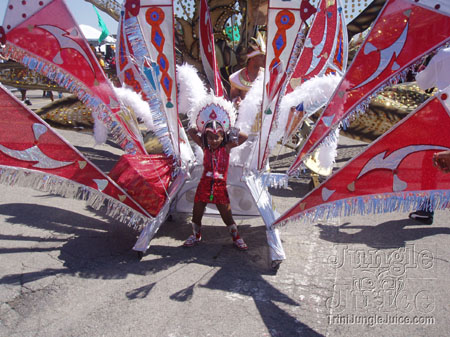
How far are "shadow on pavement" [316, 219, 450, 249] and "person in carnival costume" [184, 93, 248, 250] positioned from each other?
38.8 inches

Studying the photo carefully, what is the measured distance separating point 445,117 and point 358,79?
2.72ft

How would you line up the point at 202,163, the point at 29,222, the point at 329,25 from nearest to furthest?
the point at 202,163 < the point at 29,222 < the point at 329,25

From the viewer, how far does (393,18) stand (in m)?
2.69

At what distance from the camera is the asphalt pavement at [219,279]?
7.69 feet

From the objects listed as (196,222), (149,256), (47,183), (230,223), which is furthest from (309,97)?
(47,183)

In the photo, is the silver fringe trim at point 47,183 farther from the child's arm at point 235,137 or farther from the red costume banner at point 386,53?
the red costume banner at point 386,53

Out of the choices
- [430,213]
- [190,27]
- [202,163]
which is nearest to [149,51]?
[202,163]

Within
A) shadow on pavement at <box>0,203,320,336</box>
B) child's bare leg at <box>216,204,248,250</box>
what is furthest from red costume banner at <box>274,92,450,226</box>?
child's bare leg at <box>216,204,248,250</box>

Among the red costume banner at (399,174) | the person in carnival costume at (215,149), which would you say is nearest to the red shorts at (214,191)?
the person in carnival costume at (215,149)

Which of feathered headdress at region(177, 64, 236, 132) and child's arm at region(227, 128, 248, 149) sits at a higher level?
→ feathered headdress at region(177, 64, 236, 132)

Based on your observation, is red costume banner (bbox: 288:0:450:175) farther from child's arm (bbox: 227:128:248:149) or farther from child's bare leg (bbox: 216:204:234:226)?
child's bare leg (bbox: 216:204:234:226)

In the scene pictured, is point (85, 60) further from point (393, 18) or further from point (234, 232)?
point (393, 18)

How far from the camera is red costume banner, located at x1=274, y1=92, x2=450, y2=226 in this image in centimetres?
234

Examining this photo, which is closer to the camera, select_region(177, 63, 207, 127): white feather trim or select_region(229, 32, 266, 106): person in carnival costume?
select_region(177, 63, 207, 127): white feather trim
